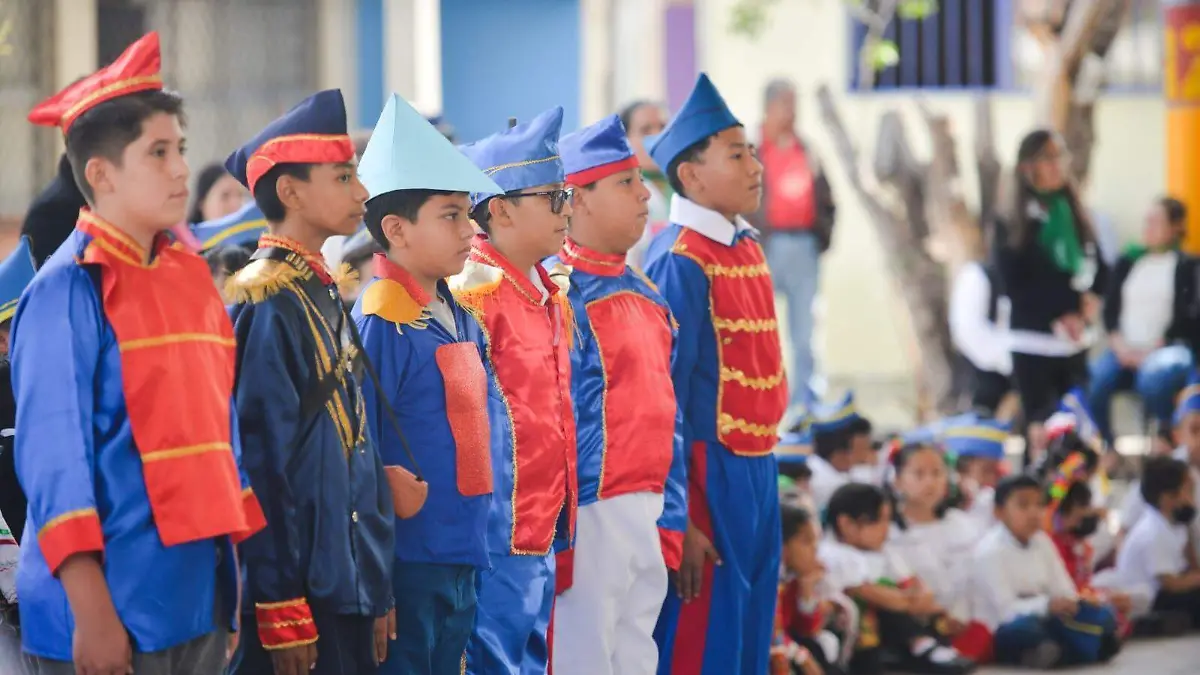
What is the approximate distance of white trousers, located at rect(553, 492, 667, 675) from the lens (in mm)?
4246

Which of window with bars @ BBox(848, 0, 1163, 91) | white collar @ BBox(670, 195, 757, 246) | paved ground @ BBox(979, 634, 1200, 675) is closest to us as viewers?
white collar @ BBox(670, 195, 757, 246)

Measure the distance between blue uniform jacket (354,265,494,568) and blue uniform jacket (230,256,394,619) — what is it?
0.26 metres

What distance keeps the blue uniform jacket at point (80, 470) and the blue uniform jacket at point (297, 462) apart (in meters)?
0.28

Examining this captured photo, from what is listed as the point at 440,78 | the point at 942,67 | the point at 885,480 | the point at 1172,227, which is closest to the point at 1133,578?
the point at 885,480

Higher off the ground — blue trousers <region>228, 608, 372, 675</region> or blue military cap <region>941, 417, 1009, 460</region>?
blue trousers <region>228, 608, 372, 675</region>

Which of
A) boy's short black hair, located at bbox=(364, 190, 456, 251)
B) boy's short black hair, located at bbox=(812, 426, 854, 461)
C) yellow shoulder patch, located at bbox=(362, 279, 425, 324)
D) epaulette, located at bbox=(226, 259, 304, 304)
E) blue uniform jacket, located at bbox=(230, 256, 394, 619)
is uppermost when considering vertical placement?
boy's short black hair, located at bbox=(364, 190, 456, 251)

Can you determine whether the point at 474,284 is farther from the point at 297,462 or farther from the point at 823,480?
the point at 823,480

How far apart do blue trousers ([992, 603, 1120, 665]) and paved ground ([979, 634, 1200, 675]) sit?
0.07 meters

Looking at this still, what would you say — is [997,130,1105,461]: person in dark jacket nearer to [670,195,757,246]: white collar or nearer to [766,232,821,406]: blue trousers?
[766,232,821,406]: blue trousers

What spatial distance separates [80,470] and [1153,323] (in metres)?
7.59

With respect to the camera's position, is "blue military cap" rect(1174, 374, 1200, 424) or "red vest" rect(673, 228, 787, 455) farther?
"blue military cap" rect(1174, 374, 1200, 424)

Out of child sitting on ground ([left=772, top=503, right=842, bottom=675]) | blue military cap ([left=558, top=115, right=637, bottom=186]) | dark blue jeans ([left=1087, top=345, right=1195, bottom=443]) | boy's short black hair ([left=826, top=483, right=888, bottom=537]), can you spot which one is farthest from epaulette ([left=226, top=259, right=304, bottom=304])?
dark blue jeans ([left=1087, top=345, right=1195, bottom=443])

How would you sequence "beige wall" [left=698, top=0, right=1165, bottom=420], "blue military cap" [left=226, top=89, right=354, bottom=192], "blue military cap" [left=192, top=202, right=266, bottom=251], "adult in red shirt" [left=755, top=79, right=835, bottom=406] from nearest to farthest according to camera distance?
"blue military cap" [left=226, top=89, right=354, bottom=192] → "blue military cap" [left=192, top=202, right=266, bottom=251] → "adult in red shirt" [left=755, top=79, right=835, bottom=406] → "beige wall" [left=698, top=0, right=1165, bottom=420]

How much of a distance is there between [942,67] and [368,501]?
11123 millimetres
